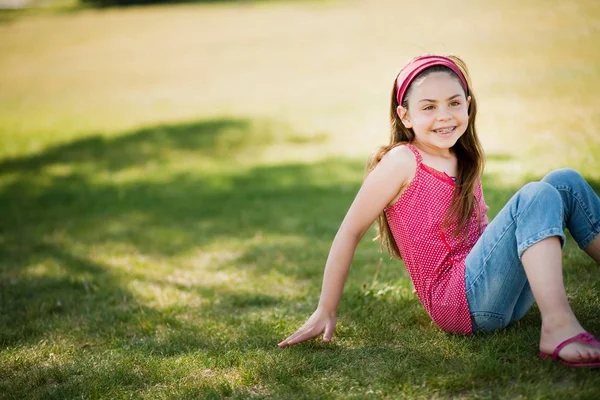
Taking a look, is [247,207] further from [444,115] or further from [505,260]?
[505,260]

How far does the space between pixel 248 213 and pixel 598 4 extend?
1749 centimetres

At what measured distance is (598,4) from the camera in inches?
816

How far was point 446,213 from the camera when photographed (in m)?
3.30

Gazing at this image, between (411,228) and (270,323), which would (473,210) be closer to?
(411,228)

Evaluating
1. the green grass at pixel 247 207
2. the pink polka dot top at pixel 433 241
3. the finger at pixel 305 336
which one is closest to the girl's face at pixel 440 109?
the pink polka dot top at pixel 433 241

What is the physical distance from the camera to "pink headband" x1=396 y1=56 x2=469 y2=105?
10.9 ft

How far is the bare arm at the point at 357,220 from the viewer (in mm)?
3217

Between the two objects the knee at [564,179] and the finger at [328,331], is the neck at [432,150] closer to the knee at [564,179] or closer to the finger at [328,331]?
the knee at [564,179]

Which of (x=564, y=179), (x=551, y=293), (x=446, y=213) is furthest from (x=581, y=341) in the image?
(x=446, y=213)

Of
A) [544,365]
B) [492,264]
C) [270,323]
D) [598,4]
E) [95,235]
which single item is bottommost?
[95,235]

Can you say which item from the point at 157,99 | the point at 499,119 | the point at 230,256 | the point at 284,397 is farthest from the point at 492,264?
the point at 157,99

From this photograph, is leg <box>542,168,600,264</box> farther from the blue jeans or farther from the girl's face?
the girl's face

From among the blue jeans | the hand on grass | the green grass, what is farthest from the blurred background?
the hand on grass

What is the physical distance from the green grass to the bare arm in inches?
6.5
